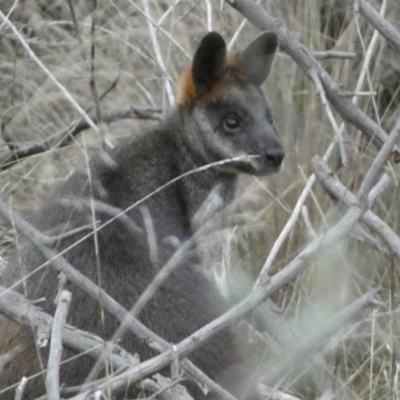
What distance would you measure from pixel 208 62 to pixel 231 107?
0.83 ft

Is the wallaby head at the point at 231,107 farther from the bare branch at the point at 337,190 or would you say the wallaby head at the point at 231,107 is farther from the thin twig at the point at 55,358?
the thin twig at the point at 55,358

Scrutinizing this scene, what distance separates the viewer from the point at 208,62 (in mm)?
4461

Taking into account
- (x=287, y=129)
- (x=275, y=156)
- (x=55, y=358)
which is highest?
(x=55, y=358)

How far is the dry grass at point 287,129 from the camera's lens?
4.20 metres

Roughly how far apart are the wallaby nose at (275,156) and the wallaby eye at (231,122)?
0.86ft

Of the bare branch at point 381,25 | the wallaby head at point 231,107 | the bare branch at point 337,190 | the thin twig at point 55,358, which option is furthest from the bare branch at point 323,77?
the thin twig at point 55,358

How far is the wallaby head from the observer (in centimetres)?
443

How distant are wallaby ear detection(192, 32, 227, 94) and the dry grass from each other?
359 millimetres

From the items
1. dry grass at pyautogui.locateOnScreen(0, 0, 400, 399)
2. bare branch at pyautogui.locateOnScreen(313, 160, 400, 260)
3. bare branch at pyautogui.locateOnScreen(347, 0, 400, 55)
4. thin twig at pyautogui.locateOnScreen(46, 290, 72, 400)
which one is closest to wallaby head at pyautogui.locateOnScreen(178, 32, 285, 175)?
dry grass at pyautogui.locateOnScreen(0, 0, 400, 399)

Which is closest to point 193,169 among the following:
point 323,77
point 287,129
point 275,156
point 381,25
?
point 275,156

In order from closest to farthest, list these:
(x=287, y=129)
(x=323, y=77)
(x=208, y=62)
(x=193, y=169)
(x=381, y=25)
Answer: (x=381, y=25)
(x=323, y=77)
(x=193, y=169)
(x=208, y=62)
(x=287, y=129)

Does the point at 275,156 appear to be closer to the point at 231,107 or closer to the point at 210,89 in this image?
the point at 231,107

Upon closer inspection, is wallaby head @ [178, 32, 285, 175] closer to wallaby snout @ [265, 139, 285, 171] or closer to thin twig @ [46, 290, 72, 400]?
wallaby snout @ [265, 139, 285, 171]

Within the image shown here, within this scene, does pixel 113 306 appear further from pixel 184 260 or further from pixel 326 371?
pixel 326 371
